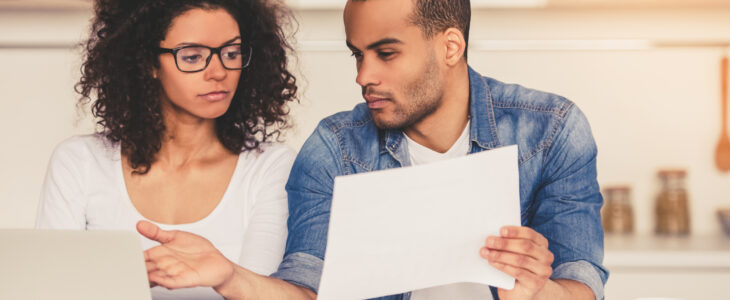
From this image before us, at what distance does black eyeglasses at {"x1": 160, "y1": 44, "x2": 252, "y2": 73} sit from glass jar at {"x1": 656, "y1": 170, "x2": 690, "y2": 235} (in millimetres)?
1468

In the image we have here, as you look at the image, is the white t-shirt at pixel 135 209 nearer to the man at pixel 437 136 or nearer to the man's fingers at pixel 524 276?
the man at pixel 437 136

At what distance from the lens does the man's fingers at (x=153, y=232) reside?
2.91ft

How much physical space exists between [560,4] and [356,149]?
1098mm

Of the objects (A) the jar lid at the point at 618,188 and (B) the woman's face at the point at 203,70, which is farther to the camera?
(A) the jar lid at the point at 618,188

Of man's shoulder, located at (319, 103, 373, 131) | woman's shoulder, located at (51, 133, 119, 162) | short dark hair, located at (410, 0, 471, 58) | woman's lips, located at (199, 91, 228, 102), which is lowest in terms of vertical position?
woman's shoulder, located at (51, 133, 119, 162)

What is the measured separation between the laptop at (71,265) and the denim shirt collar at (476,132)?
0.74 metres

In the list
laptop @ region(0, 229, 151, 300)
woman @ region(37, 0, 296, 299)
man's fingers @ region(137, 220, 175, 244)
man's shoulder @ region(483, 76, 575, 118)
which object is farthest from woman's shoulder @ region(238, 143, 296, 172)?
laptop @ region(0, 229, 151, 300)

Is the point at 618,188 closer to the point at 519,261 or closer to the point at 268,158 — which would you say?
the point at 268,158

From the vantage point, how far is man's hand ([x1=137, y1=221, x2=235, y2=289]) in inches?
36.8

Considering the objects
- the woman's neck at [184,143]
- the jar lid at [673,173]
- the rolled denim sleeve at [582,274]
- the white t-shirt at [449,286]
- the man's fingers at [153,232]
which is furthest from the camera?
the jar lid at [673,173]

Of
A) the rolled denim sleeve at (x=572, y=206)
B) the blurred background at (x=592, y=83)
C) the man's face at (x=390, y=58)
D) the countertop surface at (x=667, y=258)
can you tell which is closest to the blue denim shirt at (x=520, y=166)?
the rolled denim sleeve at (x=572, y=206)

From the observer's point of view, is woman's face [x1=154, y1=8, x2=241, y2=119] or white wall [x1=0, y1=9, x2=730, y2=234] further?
white wall [x1=0, y1=9, x2=730, y2=234]

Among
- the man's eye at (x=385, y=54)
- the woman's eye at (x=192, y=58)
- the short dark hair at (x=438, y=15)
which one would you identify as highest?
the short dark hair at (x=438, y=15)

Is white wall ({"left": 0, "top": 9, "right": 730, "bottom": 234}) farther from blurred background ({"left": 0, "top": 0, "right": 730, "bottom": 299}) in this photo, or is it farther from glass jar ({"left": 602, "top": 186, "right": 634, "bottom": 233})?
glass jar ({"left": 602, "top": 186, "right": 634, "bottom": 233})
